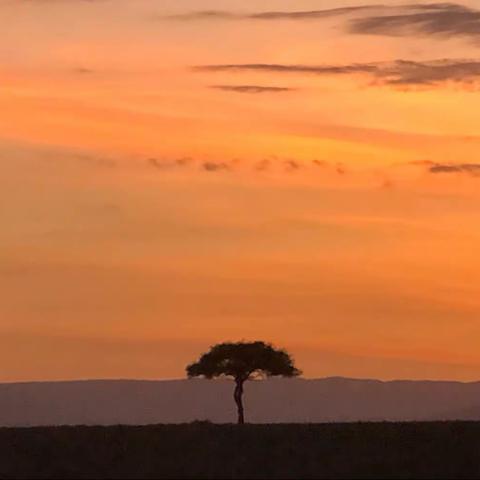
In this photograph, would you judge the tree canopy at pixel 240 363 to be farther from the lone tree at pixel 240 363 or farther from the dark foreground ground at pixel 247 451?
the dark foreground ground at pixel 247 451

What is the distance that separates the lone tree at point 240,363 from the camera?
138 m

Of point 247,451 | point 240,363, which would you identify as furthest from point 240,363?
point 247,451

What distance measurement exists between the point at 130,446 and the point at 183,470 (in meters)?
8.73

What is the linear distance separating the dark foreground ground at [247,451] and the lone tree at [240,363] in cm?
3125

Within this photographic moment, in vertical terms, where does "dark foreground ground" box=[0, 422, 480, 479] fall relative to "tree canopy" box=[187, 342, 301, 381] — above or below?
below

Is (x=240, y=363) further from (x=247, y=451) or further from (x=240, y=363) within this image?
(x=247, y=451)

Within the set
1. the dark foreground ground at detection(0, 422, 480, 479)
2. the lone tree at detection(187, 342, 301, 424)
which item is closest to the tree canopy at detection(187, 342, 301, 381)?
the lone tree at detection(187, 342, 301, 424)

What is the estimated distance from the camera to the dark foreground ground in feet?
297

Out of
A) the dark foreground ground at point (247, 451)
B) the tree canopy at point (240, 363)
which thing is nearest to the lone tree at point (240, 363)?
the tree canopy at point (240, 363)

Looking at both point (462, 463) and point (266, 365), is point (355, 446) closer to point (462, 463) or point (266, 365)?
point (462, 463)

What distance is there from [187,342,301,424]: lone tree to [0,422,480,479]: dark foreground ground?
3125 cm

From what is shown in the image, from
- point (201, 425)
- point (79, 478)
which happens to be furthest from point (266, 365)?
point (79, 478)

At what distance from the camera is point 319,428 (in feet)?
341

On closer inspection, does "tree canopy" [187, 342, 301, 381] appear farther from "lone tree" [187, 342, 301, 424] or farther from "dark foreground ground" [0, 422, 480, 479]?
"dark foreground ground" [0, 422, 480, 479]
